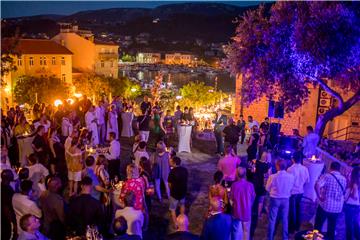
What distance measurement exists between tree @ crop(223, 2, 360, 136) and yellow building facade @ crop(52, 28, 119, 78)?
1863 inches

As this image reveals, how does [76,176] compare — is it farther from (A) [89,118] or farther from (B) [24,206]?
(A) [89,118]

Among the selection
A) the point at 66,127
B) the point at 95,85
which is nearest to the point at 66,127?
the point at 66,127

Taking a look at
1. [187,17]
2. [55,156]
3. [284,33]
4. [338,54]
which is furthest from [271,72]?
[187,17]

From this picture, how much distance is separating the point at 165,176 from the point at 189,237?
13.5 feet

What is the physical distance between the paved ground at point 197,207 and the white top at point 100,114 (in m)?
1.38

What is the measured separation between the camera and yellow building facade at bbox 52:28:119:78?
57531mm

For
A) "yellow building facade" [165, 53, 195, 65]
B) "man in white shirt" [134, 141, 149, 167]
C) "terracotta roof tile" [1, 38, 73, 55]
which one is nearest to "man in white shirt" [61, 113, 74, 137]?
"man in white shirt" [134, 141, 149, 167]

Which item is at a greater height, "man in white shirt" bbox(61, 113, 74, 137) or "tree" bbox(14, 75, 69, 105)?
"man in white shirt" bbox(61, 113, 74, 137)

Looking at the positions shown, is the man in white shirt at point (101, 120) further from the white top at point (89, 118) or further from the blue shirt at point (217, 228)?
the blue shirt at point (217, 228)

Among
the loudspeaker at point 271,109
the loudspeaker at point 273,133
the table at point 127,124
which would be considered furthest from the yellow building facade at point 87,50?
the loudspeaker at point 273,133

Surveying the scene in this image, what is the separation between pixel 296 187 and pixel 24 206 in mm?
5271

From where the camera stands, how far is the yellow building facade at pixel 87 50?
2265 inches

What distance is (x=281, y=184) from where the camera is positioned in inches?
296

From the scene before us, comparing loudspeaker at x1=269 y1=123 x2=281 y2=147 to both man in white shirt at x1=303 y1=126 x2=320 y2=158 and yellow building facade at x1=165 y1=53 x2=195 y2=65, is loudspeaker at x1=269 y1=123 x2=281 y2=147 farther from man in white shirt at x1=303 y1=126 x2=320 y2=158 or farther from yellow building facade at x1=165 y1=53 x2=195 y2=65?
yellow building facade at x1=165 y1=53 x2=195 y2=65
